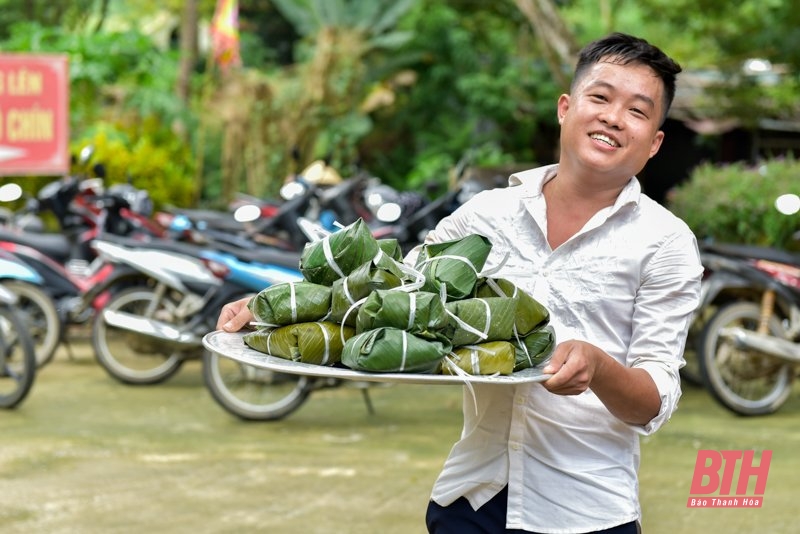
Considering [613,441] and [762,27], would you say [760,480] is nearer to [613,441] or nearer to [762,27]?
[613,441]

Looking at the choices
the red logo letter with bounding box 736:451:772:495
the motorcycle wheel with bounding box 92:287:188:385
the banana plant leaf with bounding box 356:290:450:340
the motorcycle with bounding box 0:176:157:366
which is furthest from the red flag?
the banana plant leaf with bounding box 356:290:450:340

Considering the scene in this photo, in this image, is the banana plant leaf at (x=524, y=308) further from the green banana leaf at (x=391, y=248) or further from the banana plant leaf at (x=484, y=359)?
the green banana leaf at (x=391, y=248)

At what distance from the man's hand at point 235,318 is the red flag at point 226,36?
39.6ft

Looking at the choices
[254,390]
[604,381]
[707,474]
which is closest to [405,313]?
[604,381]

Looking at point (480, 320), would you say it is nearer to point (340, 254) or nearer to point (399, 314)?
point (399, 314)

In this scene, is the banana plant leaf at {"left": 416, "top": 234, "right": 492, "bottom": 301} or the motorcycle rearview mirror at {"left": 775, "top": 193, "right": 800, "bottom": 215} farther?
the motorcycle rearview mirror at {"left": 775, "top": 193, "right": 800, "bottom": 215}

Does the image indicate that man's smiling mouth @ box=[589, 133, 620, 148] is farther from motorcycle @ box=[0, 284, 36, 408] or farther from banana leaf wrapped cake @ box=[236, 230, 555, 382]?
motorcycle @ box=[0, 284, 36, 408]

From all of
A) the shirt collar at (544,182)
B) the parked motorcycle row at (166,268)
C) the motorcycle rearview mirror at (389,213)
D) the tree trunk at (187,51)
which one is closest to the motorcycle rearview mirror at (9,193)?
the parked motorcycle row at (166,268)

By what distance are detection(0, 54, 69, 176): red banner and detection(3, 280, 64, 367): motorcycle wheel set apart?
284 cm

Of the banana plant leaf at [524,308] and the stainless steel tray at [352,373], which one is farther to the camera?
the banana plant leaf at [524,308]

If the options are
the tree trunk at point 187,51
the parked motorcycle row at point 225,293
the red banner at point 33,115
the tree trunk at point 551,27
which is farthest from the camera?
the tree trunk at point 187,51

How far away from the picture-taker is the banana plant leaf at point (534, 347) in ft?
6.45

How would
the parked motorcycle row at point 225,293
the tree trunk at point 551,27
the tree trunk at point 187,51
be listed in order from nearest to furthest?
1. the parked motorcycle row at point 225,293
2. the tree trunk at point 551,27
3. the tree trunk at point 187,51

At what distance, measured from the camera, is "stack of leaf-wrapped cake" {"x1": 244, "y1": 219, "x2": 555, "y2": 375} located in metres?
1.88
